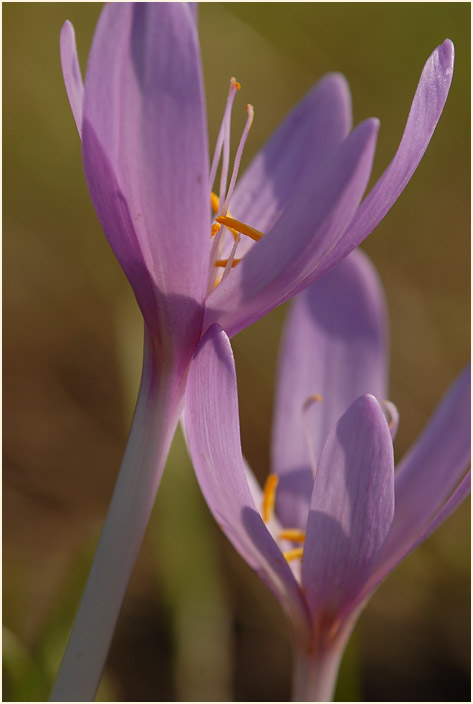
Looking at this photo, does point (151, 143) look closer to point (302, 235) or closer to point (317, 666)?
point (302, 235)

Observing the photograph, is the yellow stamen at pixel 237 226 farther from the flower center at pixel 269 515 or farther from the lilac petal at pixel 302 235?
the flower center at pixel 269 515

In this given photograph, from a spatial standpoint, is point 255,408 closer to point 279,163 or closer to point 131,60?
point 279,163

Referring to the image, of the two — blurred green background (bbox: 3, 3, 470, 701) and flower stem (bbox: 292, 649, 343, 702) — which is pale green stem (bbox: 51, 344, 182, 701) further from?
blurred green background (bbox: 3, 3, 470, 701)

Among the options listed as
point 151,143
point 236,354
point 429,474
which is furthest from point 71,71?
point 236,354

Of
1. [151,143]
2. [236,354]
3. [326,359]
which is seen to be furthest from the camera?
[236,354]

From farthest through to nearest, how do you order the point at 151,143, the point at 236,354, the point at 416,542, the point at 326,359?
1. the point at 236,354
2. the point at 326,359
3. the point at 416,542
4. the point at 151,143

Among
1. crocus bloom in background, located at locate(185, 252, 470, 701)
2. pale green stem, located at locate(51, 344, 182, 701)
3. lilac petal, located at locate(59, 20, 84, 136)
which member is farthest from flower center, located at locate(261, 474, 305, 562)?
lilac petal, located at locate(59, 20, 84, 136)

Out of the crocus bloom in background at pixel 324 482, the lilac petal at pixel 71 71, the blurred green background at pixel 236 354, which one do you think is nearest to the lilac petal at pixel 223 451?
the crocus bloom in background at pixel 324 482
